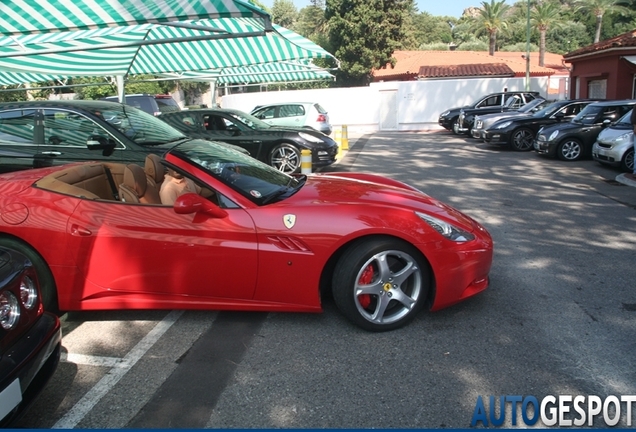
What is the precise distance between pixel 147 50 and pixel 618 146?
10987 millimetres

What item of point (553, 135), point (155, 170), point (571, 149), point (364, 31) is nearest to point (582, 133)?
point (571, 149)

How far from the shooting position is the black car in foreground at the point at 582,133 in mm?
14039

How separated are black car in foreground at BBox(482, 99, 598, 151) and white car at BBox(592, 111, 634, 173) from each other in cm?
392

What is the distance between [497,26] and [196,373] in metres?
51.8

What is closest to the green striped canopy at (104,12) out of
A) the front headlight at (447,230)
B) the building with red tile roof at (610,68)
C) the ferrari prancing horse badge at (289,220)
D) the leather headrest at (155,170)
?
the leather headrest at (155,170)

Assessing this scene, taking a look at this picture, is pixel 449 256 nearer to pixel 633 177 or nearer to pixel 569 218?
pixel 569 218

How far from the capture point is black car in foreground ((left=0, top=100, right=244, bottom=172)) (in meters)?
7.43

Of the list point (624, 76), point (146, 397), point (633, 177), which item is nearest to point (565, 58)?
point (624, 76)

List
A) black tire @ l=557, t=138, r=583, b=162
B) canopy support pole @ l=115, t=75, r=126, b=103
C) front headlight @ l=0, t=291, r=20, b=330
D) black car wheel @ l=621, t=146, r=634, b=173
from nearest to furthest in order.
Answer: front headlight @ l=0, t=291, r=20, b=330
black car wheel @ l=621, t=146, r=634, b=173
canopy support pole @ l=115, t=75, r=126, b=103
black tire @ l=557, t=138, r=583, b=162

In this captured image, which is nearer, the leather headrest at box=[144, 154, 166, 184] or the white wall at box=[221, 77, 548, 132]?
the leather headrest at box=[144, 154, 166, 184]

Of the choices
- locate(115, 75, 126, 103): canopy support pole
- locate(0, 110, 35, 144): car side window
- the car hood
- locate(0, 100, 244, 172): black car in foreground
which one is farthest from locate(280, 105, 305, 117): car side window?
the car hood

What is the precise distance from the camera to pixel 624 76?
72.1 ft

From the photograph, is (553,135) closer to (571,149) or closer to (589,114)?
(571,149)

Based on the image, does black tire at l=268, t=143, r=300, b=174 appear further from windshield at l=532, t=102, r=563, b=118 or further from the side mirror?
windshield at l=532, t=102, r=563, b=118
